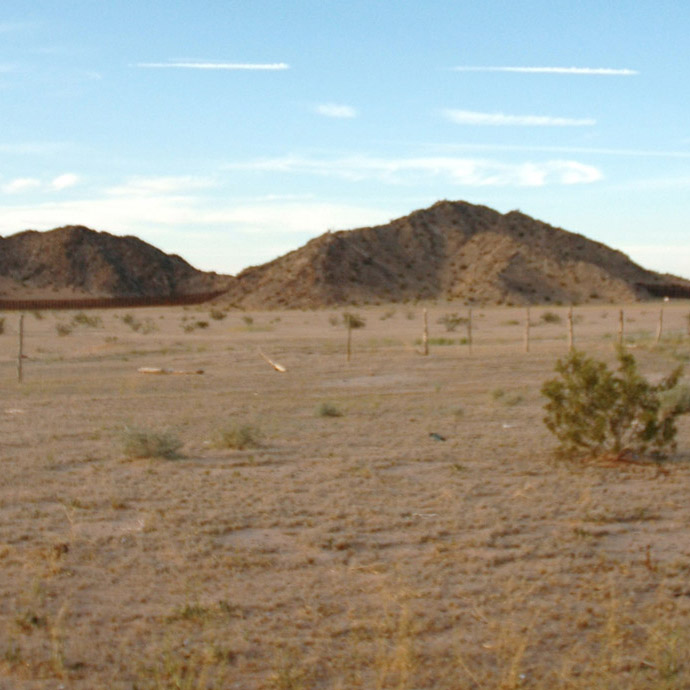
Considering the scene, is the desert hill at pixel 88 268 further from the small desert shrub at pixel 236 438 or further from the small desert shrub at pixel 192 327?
the small desert shrub at pixel 236 438

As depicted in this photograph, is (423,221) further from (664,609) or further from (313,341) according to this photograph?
(664,609)

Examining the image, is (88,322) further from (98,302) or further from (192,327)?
(98,302)

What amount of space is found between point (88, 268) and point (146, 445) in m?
106

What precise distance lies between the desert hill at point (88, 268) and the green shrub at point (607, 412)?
10175 cm

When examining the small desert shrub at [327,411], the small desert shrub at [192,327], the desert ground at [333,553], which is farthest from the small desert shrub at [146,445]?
the small desert shrub at [192,327]

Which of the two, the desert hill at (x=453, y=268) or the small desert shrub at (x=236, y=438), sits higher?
the desert hill at (x=453, y=268)

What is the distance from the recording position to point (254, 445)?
1382 cm

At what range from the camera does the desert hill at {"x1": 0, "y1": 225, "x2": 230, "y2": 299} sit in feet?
366

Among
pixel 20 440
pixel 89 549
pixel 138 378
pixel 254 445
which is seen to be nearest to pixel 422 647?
pixel 89 549

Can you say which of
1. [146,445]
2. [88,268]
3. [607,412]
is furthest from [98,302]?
[607,412]

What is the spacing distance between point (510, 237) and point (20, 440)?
95650 millimetres

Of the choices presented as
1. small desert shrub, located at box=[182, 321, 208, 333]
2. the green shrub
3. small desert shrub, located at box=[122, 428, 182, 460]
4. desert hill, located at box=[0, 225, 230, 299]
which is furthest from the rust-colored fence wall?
the green shrub

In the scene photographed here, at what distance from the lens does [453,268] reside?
10419 centimetres

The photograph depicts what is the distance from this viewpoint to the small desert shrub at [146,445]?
41.1 feet
